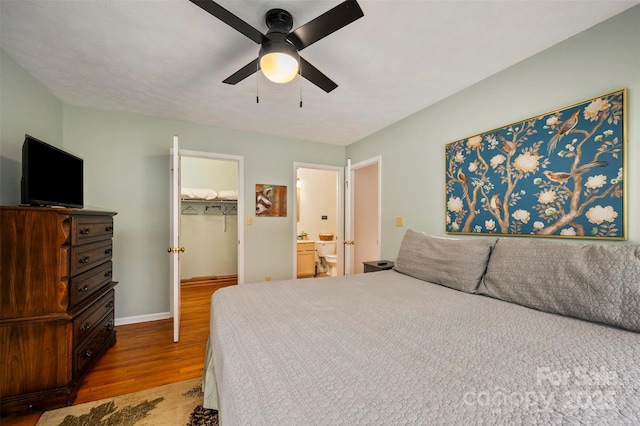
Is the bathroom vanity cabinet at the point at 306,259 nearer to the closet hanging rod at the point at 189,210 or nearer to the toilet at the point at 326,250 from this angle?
the toilet at the point at 326,250

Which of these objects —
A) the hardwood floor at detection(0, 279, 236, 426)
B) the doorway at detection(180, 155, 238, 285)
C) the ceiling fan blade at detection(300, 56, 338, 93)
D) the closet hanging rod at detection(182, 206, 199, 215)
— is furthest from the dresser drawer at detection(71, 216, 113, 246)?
the closet hanging rod at detection(182, 206, 199, 215)

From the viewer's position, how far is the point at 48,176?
1917 millimetres

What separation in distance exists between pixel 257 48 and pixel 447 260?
217 cm

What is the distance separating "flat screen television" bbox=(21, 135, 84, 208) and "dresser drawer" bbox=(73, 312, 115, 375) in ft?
3.52

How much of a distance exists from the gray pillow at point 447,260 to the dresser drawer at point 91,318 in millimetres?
2551

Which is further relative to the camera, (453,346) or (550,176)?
(550,176)

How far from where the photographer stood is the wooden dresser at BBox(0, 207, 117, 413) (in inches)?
63.0

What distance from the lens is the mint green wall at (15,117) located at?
196 centimetres

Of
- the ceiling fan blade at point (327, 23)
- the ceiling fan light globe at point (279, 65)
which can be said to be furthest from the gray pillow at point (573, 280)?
the ceiling fan light globe at point (279, 65)

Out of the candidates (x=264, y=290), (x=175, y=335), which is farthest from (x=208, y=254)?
(x=264, y=290)

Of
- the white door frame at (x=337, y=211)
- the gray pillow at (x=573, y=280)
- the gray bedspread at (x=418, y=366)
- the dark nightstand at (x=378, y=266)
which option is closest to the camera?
the gray bedspread at (x=418, y=366)

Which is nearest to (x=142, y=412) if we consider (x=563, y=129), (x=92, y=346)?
(x=92, y=346)

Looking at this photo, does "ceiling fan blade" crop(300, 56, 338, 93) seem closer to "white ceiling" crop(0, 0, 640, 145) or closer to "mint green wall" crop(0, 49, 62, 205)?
"white ceiling" crop(0, 0, 640, 145)

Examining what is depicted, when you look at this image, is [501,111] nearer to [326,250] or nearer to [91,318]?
[91,318]
